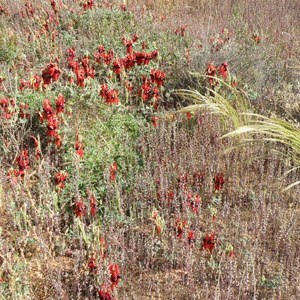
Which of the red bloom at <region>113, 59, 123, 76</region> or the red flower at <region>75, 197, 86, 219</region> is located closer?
the red flower at <region>75, 197, 86, 219</region>

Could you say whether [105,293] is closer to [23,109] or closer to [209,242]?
[209,242]

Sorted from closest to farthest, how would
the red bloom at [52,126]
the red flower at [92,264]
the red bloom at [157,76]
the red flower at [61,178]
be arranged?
1. the red flower at [92,264]
2. the red flower at [61,178]
3. the red bloom at [52,126]
4. the red bloom at [157,76]

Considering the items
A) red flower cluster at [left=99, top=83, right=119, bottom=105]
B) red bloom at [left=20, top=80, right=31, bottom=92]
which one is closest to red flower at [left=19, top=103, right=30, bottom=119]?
red bloom at [left=20, top=80, right=31, bottom=92]

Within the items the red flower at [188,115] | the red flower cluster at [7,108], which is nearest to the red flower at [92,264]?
the red flower cluster at [7,108]

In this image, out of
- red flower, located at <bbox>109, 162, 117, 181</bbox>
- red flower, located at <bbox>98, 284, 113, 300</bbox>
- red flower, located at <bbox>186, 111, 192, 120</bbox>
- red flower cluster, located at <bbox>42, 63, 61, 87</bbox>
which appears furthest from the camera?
red flower, located at <bbox>186, 111, 192, 120</bbox>

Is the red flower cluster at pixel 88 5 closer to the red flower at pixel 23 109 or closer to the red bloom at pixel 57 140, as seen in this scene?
the red flower at pixel 23 109

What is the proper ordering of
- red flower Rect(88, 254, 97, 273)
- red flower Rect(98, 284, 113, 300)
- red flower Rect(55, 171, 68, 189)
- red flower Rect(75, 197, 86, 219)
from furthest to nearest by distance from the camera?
red flower Rect(55, 171, 68, 189)
red flower Rect(75, 197, 86, 219)
red flower Rect(88, 254, 97, 273)
red flower Rect(98, 284, 113, 300)

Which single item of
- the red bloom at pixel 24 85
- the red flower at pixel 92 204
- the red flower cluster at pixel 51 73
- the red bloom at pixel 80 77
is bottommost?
the red flower at pixel 92 204

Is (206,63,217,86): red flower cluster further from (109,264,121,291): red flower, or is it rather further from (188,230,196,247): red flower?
(109,264,121,291): red flower

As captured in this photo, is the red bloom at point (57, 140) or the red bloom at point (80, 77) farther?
the red bloom at point (80, 77)

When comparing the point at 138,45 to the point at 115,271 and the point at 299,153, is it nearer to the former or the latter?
the point at 299,153

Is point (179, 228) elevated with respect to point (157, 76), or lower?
lower

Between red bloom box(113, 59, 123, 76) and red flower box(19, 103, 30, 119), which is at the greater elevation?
red bloom box(113, 59, 123, 76)

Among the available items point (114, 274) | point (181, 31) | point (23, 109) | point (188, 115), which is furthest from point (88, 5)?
point (114, 274)
